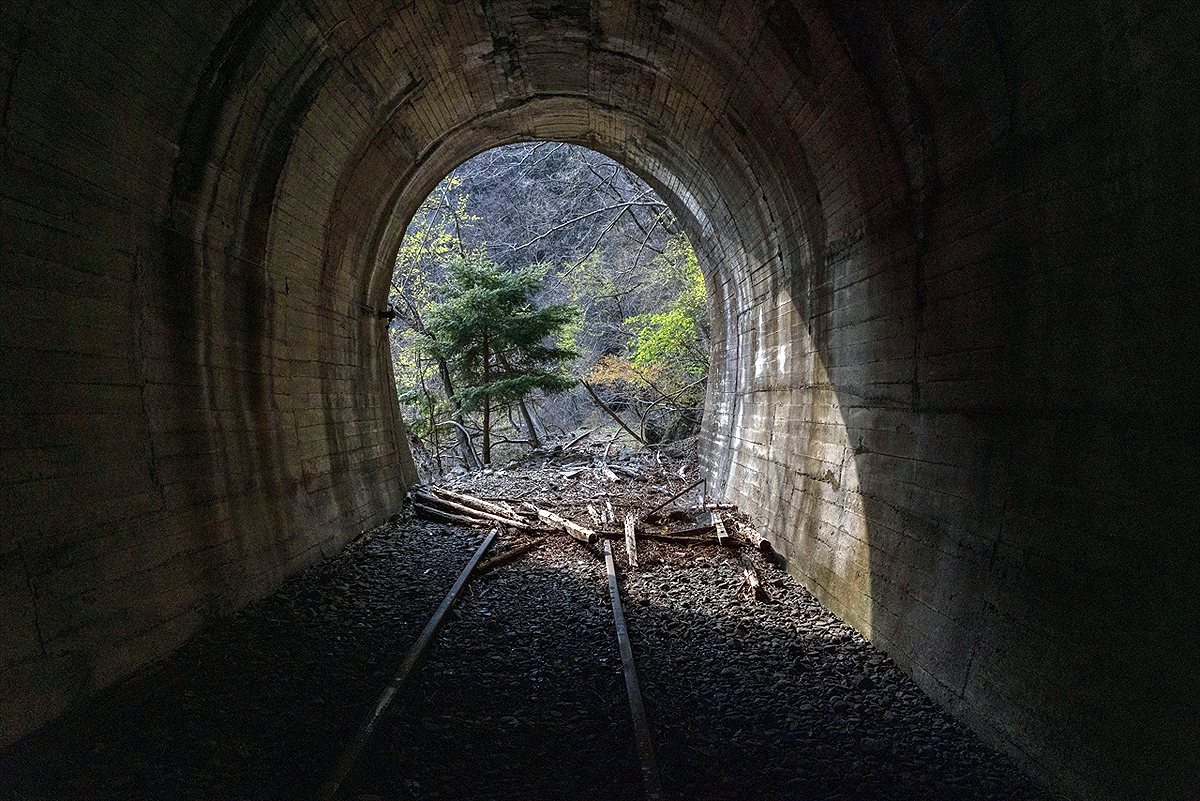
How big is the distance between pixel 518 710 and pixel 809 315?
5.02 meters

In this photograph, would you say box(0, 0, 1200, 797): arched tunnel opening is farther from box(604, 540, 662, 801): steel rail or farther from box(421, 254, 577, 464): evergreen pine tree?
box(421, 254, 577, 464): evergreen pine tree

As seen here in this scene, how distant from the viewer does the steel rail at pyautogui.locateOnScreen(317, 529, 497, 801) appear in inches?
114

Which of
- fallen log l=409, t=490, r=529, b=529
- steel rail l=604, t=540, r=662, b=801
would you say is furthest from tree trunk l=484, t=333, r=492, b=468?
steel rail l=604, t=540, r=662, b=801

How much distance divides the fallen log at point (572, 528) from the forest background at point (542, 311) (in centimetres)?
716

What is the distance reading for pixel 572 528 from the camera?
8.35 m

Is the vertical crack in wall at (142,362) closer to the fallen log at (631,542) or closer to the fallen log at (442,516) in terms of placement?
the fallen log at (631,542)

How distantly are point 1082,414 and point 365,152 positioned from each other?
767 cm

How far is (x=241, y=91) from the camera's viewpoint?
5.04 meters

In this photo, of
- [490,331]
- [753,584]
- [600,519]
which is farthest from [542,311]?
[753,584]

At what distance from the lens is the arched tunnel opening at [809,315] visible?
278 centimetres

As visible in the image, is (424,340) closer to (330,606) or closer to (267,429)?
(267,429)

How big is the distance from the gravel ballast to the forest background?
10745 millimetres

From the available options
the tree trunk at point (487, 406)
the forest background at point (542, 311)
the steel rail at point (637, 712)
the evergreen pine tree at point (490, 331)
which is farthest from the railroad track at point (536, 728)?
the tree trunk at point (487, 406)

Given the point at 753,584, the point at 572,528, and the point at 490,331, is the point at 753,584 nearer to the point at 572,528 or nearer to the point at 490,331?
the point at 572,528
